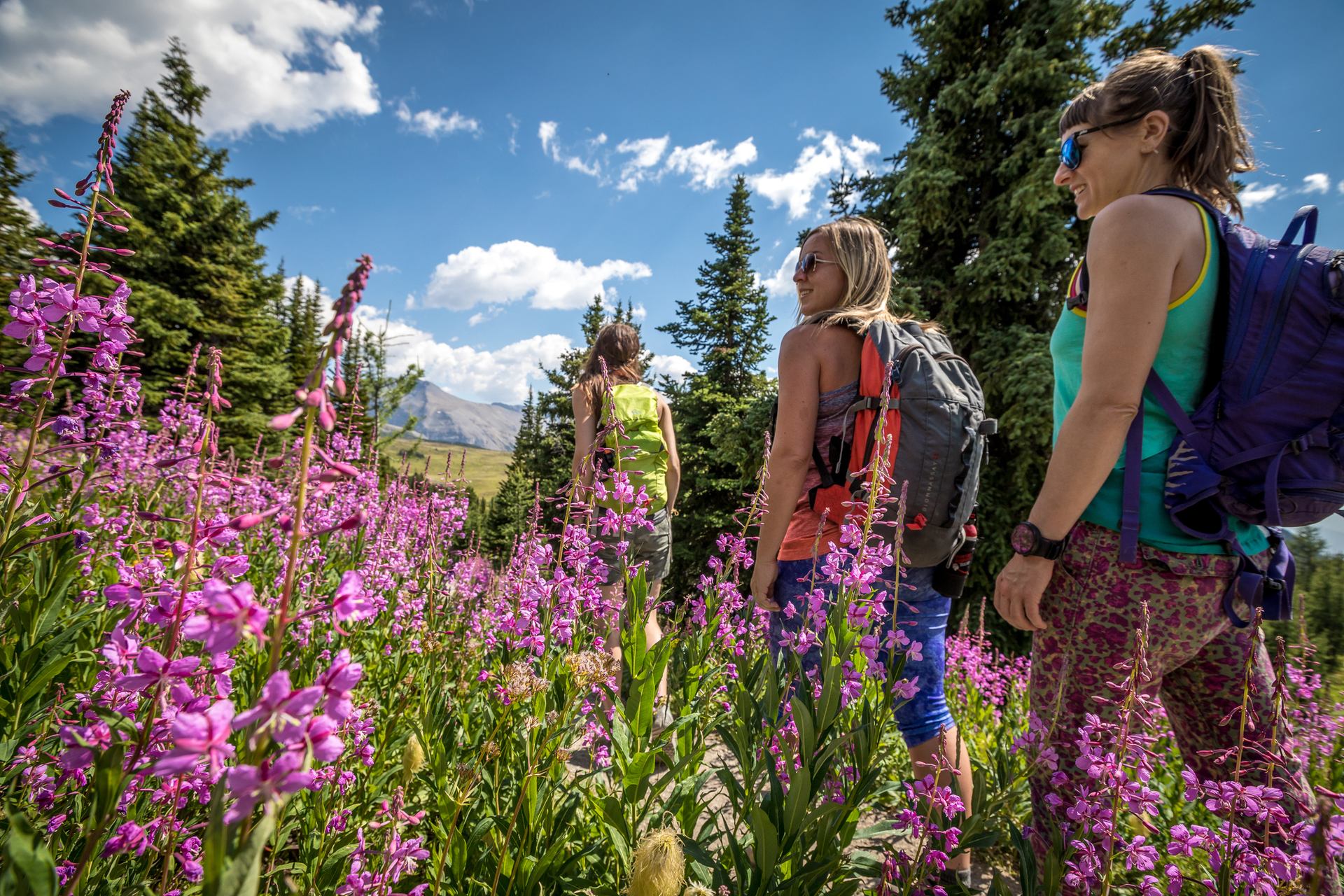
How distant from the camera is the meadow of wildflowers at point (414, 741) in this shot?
801 mm

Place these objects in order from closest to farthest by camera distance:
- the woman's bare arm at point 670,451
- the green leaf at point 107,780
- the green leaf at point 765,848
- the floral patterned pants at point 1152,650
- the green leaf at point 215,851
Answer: the green leaf at point 215,851 < the green leaf at point 107,780 < the green leaf at point 765,848 < the floral patterned pants at point 1152,650 < the woman's bare arm at point 670,451

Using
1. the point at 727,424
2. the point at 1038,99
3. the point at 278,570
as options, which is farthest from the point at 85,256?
the point at 1038,99

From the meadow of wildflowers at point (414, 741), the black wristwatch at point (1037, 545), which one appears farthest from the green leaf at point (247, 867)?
the black wristwatch at point (1037, 545)

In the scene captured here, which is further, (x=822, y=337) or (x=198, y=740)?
(x=822, y=337)

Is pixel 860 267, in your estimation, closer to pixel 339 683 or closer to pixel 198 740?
pixel 339 683

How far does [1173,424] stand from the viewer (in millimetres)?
1649

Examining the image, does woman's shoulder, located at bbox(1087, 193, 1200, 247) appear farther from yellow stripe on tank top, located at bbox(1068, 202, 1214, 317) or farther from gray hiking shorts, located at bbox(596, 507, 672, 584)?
gray hiking shorts, located at bbox(596, 507, 672, 584)

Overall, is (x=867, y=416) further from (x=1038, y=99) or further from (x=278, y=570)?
(x=1038, y=99)

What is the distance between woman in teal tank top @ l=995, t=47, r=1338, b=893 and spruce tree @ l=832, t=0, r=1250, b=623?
24.9 ft

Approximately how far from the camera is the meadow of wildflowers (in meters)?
0.80

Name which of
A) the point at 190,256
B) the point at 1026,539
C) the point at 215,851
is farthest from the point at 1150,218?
the point at 190,256

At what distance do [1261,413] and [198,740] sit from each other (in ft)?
7.56

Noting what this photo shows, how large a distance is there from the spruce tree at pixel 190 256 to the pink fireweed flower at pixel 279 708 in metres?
24.5

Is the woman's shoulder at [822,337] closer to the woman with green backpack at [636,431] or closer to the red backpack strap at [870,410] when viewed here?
the red backpack strap at [870,410]
